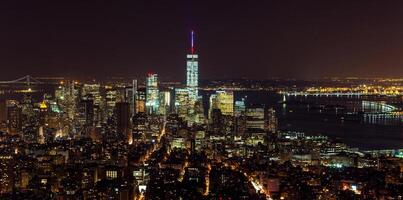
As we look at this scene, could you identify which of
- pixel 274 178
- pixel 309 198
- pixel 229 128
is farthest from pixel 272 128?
pixel 309 198

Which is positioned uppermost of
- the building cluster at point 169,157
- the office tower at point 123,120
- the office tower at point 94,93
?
the office tower at point 94,93

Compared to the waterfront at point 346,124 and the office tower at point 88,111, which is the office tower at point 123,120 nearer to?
the office tower at point 88,111

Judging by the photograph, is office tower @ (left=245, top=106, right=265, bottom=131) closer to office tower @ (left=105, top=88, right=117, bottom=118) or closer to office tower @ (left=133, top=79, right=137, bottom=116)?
office tower @ (left=133, top=79, right=137, bottom=116)

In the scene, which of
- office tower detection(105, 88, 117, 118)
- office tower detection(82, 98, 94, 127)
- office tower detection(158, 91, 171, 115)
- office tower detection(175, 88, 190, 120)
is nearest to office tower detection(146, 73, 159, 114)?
office tower detection(158, 91, 171, 115)

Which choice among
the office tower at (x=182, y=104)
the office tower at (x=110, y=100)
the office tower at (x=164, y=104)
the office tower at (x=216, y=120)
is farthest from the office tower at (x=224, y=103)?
the office tower at (x=110, y=100)

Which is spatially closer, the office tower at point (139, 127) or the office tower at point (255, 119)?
the office tower at point (139, 127)

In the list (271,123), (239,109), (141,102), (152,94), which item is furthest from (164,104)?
(271,123)

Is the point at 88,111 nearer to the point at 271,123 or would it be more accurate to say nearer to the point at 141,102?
the point at 141,102
